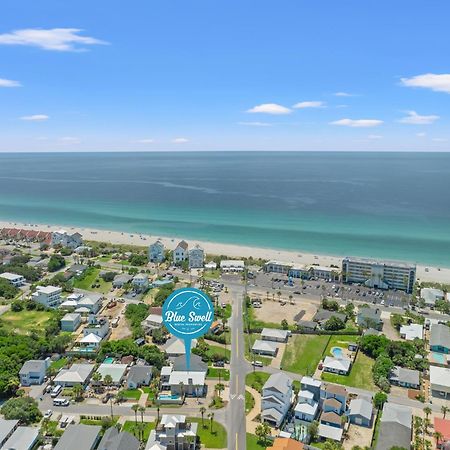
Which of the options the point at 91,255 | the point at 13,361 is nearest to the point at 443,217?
the point at 91,255

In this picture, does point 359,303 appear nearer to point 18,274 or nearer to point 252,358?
point 252,358

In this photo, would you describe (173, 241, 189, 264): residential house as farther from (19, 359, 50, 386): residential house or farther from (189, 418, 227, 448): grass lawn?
(189, 418, 227, 448): grass lawn

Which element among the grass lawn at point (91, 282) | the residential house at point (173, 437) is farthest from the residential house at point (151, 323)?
the residential house at point (173, 437)

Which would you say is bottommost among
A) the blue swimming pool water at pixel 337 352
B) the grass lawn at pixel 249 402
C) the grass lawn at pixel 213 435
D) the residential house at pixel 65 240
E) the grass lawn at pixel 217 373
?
the grass lawn at pixel 213 435

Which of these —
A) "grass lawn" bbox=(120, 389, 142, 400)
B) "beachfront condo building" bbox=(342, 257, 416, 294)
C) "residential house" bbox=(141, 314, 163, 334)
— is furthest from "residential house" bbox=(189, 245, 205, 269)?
"grass lawn" bbox=(120, 389, 142, 400)

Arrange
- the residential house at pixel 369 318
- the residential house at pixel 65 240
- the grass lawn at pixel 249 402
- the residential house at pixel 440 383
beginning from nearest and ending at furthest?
the grass lawn at pixel 249 402 → the residential house at pixel 440 383 → the residential house at pixel 369 318 → the residential house at pixel 65 240

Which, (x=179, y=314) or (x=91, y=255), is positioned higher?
(x=179, y=314)

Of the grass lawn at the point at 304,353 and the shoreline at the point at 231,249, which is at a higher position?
the shoreline at the point at 231,249

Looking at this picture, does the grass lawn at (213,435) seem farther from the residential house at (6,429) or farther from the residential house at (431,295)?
the residential house at (431,295)
